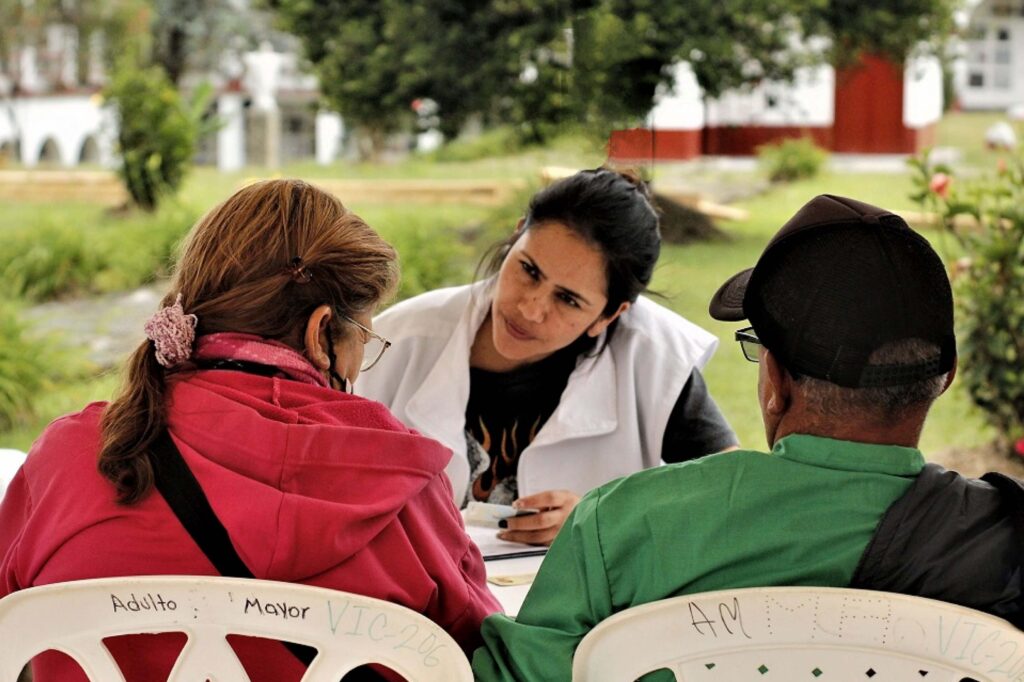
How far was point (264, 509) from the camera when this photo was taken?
1218mm

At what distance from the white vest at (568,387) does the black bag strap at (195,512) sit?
934 mm

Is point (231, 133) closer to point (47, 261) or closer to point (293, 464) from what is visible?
point (47, 261)

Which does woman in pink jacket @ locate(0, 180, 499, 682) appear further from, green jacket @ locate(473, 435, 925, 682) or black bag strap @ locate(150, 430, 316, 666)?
green jacket @ locate(473, 435, 925, 682)

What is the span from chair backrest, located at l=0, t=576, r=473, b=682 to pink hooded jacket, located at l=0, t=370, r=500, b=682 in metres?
0.10

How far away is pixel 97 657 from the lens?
3.78ft

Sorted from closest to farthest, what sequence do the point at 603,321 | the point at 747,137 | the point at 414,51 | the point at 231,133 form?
the point at 603,321
the point at 747,137
the point at 414,51
the point at 231,133

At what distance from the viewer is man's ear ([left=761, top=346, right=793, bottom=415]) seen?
1.20 m

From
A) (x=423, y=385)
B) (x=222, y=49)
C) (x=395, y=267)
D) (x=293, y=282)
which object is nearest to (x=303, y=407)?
(x=293, y=282)

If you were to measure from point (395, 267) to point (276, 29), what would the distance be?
A: 11.0ft

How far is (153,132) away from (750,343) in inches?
181

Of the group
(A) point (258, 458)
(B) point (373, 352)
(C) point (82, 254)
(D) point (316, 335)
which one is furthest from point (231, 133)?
(A) point (258, 458)

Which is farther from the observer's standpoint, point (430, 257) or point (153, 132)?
point (153, 132)

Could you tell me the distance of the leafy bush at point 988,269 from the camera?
3514mm


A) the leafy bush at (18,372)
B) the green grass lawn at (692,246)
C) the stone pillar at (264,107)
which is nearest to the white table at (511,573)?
the green grass lawn at (692,246)
